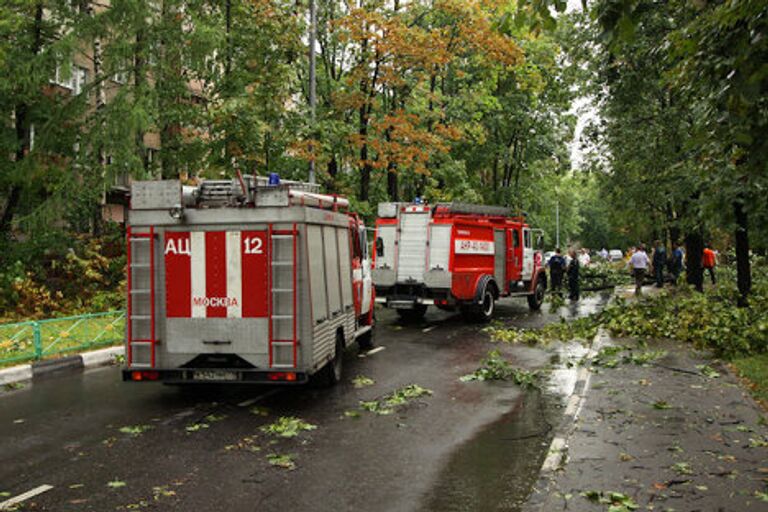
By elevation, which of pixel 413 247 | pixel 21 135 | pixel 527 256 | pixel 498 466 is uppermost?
pixel 21 135

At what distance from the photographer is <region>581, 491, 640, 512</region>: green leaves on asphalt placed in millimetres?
5164

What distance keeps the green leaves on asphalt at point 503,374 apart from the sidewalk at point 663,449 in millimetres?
1003

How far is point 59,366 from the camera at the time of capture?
11.5 meters

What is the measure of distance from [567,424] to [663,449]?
1298 mm

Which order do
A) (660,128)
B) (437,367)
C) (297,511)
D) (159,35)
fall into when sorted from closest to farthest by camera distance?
(297,511)
(437,367)
(660,128)
(159,35)

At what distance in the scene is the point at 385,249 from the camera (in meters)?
18.0

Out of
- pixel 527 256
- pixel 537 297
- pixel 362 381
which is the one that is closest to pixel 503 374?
pixel 362 381

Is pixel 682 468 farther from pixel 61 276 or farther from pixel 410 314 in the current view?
pixel 61 276

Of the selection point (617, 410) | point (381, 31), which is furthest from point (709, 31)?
point (381, 31)

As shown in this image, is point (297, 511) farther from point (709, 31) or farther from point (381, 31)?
point (381, 31)

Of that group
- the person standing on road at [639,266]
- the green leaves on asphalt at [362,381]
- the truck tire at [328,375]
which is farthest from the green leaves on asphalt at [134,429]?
the person standing on road at [639,266]

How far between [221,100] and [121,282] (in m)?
6.11

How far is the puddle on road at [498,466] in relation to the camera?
18.4ft

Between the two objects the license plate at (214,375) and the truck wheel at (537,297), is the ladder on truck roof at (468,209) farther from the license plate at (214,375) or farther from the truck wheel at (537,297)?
the license plate at (214,375)
